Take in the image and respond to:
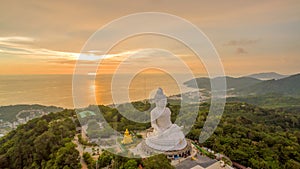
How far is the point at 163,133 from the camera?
1153 cm

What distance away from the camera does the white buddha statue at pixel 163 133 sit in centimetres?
1135

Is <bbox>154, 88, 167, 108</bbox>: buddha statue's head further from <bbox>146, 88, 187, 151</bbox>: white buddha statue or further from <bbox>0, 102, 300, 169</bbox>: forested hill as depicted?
<bbox>0, 102, 300, 169</bbox>: forested hill

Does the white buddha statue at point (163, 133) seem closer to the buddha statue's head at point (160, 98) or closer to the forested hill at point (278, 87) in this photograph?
the buddha statue's head at point (160, 98)

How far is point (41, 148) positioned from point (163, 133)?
7728 mm

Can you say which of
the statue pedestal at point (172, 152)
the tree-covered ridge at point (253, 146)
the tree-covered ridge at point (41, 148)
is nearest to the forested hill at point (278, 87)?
the tree-covered ridge at point (253, 146)

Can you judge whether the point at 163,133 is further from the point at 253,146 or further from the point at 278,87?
the point at 278,87

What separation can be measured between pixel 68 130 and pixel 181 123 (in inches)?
346

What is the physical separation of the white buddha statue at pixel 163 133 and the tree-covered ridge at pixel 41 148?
13.9ft

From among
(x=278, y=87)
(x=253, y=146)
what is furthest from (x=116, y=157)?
(x=278, y=87)

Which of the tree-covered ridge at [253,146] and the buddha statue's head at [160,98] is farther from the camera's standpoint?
the buddha statue's head at [160,98]

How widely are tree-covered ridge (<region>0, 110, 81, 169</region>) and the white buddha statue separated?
424 centimetres

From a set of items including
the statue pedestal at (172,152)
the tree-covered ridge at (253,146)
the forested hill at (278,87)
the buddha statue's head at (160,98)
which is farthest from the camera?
the forested hill at (278,87)

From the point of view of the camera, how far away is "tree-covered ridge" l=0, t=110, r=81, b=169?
1118 centimetres

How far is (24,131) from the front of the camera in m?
16.0
